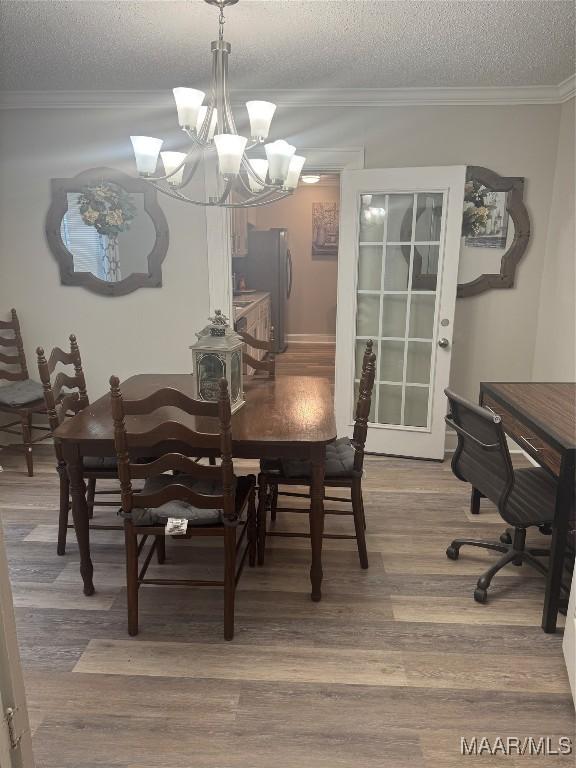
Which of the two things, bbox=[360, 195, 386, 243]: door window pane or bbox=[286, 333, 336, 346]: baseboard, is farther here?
bbox=[286, 333, 336, 346]: baseboard

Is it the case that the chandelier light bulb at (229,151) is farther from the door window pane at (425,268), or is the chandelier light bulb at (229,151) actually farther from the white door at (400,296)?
the door window pane at (425,268)

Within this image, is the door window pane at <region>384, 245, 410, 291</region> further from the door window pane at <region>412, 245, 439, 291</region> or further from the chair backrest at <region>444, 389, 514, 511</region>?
the chair backrest at <region>444, 389, 514, 511</region>

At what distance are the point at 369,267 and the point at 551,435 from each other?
6.57ft

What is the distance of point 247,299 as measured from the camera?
5.72 m

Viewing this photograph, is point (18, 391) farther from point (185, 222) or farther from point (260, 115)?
point (260, 115)

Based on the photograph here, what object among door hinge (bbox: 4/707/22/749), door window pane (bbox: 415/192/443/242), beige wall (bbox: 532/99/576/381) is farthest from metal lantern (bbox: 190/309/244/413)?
beige wall (bbox: 532/99/576/381)

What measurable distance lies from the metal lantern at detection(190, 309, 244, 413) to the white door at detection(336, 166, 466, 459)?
1628 mm

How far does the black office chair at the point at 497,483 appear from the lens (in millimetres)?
2043

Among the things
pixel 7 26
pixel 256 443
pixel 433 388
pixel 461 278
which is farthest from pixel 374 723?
pixel 7 26

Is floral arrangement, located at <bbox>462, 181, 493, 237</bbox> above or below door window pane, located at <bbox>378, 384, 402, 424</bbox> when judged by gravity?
above

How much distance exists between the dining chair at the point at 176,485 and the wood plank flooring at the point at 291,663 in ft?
0.59

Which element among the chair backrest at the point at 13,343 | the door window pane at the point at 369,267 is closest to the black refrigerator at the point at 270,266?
the door window pane at the point at 369,267

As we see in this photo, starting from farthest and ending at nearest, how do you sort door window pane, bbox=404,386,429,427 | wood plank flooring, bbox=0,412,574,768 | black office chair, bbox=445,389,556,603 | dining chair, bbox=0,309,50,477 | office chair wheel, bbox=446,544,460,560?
door window pane, bbox=404,386,429,427, dining chair, bbox=0,309,50,477, office chair wheel, bbox=446,544,460,560, black office chair, bbox=445,389,556,603, wood plank flooring, bbox=0,412,574,768

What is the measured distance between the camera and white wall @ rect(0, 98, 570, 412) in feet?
11.3
